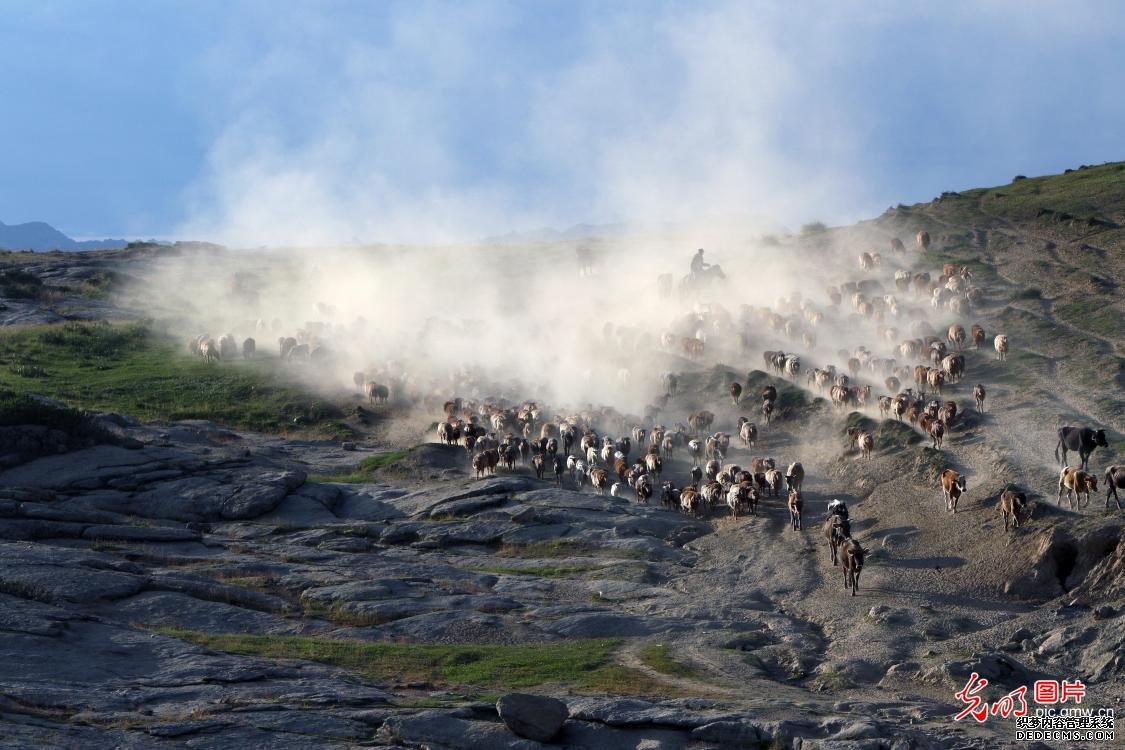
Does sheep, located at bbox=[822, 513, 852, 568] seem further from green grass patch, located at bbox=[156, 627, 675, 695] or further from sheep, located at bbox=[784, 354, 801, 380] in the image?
sheep, located at bbox=[784, 354, 801, 380]

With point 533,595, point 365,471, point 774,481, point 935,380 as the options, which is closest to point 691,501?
point 774,481

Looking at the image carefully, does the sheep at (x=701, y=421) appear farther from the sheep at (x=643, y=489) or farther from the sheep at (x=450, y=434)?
the sheep at (x=450, y=434)

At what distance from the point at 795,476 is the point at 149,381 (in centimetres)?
A: 4087

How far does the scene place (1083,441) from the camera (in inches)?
1502

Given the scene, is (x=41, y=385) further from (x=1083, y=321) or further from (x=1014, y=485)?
(x=1083, y=321)

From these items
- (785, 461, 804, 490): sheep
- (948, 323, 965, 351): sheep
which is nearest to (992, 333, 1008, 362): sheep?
Answer: (948, 323, 965, 351): sheep

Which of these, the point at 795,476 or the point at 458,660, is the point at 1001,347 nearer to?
the point at 795,476

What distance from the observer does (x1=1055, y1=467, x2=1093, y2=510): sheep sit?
3544 cm

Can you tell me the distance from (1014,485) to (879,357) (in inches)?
778

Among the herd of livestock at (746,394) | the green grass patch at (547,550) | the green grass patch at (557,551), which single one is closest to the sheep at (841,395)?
the herd of livestock at (746,394)

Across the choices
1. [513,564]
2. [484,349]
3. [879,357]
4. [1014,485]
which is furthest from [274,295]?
[1014,485]

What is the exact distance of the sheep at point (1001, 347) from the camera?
5394 cm

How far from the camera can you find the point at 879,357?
56812 mm

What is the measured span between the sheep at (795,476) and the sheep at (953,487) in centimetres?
620
